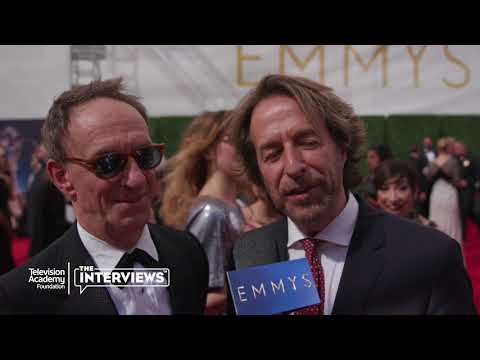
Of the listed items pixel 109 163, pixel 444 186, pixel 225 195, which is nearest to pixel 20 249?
pixel 109 163

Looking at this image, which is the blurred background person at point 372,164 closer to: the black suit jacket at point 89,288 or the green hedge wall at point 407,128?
the green hedge wall at point 407,128

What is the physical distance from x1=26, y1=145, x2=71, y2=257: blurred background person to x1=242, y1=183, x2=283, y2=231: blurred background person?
77cm

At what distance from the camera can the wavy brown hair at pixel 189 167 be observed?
2.51m

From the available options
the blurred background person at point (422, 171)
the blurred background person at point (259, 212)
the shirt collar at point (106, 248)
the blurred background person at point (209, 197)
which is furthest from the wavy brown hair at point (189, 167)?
the blurred background person at point (422, 171)

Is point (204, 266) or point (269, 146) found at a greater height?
point (269, 146)

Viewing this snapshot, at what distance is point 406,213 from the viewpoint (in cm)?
251

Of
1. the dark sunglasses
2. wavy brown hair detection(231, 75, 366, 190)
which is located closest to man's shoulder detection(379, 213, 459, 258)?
wavy brown hair detection(231, 75, 366, 190)

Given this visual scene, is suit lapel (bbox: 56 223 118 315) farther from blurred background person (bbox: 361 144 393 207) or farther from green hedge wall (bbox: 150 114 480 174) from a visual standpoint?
blurred background person (bbox: 361 144 393 207)

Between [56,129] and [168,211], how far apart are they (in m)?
0.58

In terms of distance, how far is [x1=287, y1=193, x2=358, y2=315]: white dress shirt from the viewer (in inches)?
92.4

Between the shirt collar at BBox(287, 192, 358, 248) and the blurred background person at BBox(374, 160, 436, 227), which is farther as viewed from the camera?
the blurred background person at BBox(374, 160, 436, 227)

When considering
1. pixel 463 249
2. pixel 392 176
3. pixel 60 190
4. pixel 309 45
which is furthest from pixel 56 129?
pixel 463 249

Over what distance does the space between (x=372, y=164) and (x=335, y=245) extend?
0.39 meters
